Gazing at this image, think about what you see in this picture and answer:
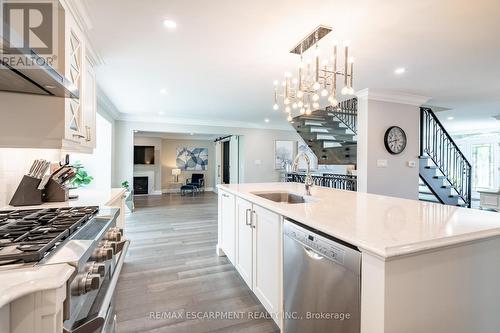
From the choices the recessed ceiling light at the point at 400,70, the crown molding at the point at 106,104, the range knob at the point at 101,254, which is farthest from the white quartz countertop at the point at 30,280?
the crown molding at the point at 106,104

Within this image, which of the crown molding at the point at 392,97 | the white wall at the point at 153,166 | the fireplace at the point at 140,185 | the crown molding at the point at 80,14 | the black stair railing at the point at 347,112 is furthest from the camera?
the white wall at the point at 153,166

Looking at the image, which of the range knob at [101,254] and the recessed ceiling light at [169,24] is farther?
the recessed ceiling light at [169,24]

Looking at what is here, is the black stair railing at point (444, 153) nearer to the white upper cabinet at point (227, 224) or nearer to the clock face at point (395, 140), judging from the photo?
the clock face at point (395, 140)

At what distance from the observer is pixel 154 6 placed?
5.94 ft

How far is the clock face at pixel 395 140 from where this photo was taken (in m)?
4.10

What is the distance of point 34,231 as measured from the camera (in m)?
1.02

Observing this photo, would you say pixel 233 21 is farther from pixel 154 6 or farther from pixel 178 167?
pixel 178 167

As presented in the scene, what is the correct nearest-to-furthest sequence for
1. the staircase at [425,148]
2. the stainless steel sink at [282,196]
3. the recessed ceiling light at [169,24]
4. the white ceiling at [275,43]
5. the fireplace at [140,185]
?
the white ceiling at [275,43]
the recessed ceiling light at [169,24]
the stainless steel sink at [282,196]
the staircase at [425,148]
the fireplace at [140,185]

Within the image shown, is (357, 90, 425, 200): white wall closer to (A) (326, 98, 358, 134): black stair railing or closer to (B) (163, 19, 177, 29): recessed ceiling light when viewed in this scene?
(A) (326, 98, 358, 134): black stair railing

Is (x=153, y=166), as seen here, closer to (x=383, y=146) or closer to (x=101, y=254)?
(x=383, y=146)

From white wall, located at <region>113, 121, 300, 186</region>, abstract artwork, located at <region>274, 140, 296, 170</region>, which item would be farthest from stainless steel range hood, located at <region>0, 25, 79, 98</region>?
abstract artwork, located at <region>274, 140, 296, 170</region>

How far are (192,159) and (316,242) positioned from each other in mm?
9126

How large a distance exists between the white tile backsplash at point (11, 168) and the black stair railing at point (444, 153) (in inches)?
222

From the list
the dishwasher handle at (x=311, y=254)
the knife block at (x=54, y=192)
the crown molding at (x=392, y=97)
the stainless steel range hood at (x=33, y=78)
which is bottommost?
the dishwasher handle at (x=311, y=254)
